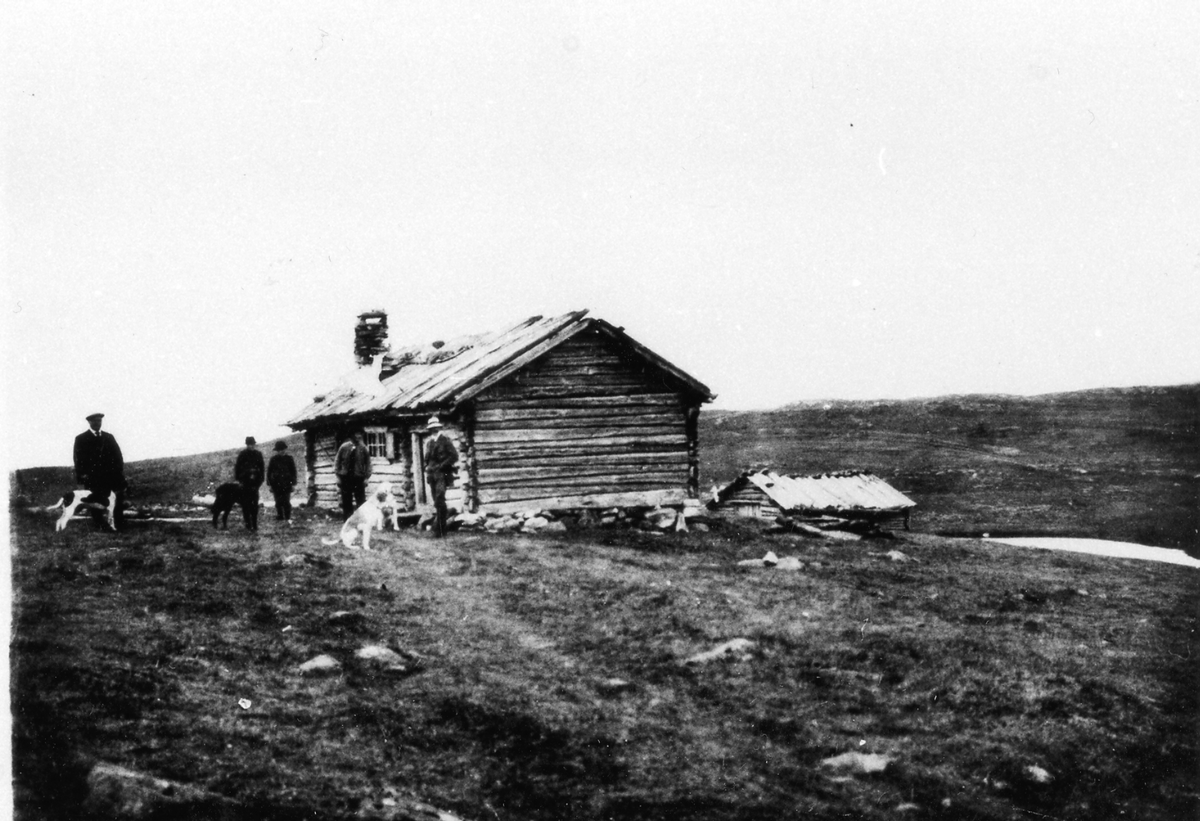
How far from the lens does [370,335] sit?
29562 mm

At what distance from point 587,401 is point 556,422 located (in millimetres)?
885

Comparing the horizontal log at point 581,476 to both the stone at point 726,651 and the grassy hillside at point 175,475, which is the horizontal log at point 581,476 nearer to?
the stone at point 726,651

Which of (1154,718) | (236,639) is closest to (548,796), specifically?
(236,639)

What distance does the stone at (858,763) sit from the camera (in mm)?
8117

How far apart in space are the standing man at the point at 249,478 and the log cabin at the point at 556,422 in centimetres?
358

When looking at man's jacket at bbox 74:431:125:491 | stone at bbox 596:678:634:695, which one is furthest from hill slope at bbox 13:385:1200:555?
stone at bbox 596:678:634:695

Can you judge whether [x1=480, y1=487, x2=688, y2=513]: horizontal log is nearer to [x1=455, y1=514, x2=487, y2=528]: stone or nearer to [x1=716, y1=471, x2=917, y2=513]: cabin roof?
[x1=455, y1=514, x2=487, y2=528]: stone

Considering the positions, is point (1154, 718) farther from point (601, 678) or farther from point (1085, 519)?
point (1085, 519)

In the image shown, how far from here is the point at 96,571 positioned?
12227mm

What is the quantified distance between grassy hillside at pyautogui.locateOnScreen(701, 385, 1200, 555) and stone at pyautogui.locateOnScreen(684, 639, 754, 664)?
38.3 feet

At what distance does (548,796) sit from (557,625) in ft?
14.7

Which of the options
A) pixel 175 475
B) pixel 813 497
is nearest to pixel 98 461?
pixel 813 497

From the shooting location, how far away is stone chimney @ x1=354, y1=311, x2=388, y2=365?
29.6m

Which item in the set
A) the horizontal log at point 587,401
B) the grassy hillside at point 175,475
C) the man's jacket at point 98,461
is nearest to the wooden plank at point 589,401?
the horizontal log at point 587,401
